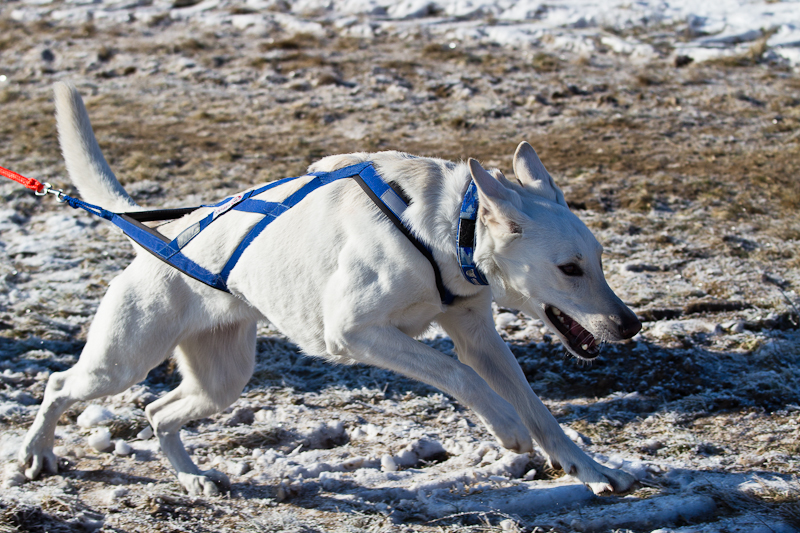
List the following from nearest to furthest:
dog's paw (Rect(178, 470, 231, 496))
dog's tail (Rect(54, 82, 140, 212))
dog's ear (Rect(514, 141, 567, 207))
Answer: dog's ear (Rect(514, 141, 567, 207)) < dog's paw (Rect(178, 470, 231, 496)) < dog's tail (Rect(54, 82, 140, 212))

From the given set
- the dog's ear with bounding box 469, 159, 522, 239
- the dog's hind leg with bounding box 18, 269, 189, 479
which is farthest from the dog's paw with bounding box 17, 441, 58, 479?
the dog's ear with bounding box 469, 159, 522, 239

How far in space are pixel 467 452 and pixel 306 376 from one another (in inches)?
51.2

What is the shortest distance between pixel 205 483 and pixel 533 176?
1960 mm

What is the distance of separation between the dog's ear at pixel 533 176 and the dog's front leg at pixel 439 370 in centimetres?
76

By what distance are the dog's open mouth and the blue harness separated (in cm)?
31

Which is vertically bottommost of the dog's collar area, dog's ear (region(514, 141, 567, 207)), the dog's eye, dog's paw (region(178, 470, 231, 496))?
dog's paw (region(178, 470, 231, 496))

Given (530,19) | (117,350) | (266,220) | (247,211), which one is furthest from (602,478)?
(530,19)

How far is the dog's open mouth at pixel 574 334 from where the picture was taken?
274cm

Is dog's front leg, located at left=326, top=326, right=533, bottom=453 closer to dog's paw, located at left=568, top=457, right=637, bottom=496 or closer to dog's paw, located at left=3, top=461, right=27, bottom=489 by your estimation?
dog's paw, located at left=568, top=457, right=637, bottom=496

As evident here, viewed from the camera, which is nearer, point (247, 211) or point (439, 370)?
point (439, 370)

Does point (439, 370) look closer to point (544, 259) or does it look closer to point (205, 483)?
point (544, 259)

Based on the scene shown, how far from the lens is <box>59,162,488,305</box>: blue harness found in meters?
2.62

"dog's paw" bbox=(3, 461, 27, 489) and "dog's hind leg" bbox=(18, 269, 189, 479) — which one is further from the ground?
"dog's hind leg" bbox=(18, 269, 189, 479)

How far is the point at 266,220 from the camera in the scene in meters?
3.02
